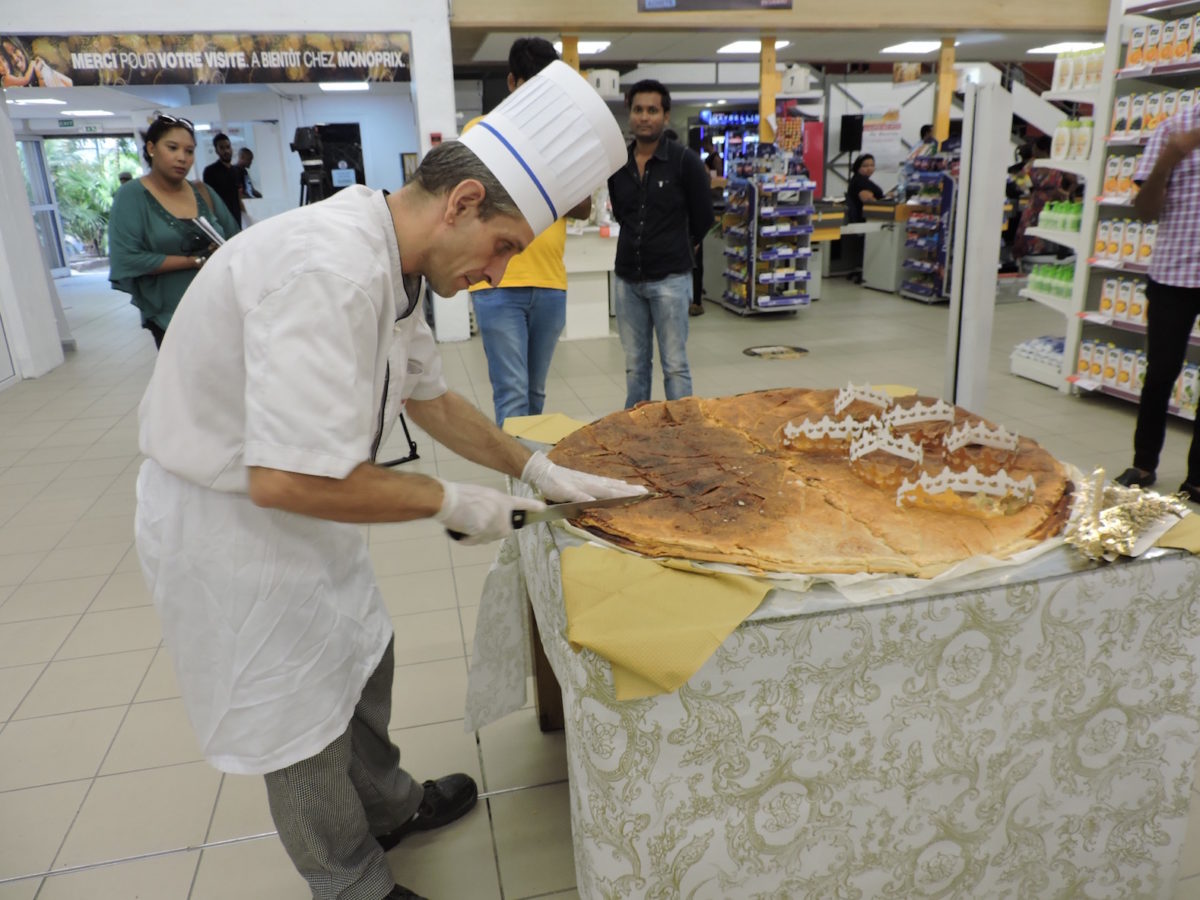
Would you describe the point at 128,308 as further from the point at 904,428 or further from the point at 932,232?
the point at 904,428

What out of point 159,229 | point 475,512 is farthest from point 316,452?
point 159,229

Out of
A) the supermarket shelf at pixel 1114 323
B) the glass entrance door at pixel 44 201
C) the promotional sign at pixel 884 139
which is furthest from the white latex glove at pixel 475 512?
the glass entrance door at pixel 44 201

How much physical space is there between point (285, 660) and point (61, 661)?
6.00ft

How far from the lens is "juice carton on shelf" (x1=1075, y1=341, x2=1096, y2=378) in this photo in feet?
17.1

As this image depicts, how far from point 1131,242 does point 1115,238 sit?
0.45 ft

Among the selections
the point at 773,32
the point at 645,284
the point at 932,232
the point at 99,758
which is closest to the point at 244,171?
the point at 773,32

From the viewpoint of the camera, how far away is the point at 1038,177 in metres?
9.39

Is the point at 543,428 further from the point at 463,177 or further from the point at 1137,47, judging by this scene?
the point at 1137,47

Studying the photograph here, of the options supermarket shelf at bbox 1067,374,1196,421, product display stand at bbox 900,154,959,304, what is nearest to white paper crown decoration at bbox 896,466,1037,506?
supermarket shelf at bbox 1067,374,1196,421

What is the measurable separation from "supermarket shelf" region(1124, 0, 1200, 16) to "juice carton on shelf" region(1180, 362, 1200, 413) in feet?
6.16

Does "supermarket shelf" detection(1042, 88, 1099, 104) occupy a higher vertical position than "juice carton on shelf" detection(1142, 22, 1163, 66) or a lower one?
lower

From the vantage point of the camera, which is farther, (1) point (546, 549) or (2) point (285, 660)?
(1) point (546, 549)

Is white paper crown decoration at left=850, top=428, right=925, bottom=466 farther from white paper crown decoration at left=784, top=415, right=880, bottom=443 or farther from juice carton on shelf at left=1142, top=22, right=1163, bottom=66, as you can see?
juice carton on shelf at left=1142, top=22, right=1163, bottom=66

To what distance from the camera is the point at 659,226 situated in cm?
397
